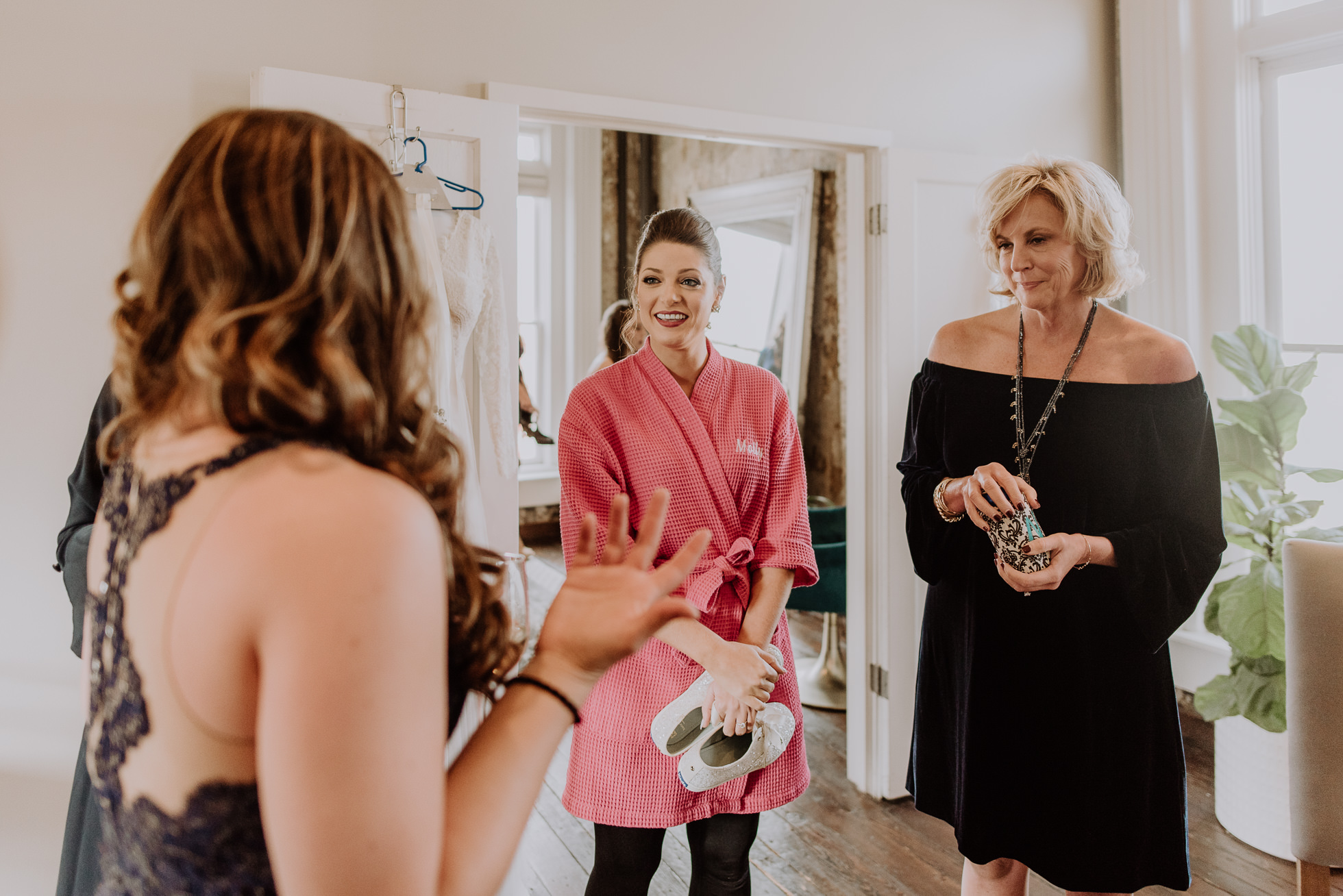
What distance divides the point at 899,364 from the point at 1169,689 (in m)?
1.39

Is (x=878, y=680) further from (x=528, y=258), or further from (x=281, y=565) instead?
(x=528, y=258)

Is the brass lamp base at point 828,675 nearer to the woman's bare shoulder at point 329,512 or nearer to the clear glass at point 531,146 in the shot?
the woman's bare shoulder at point 329,512

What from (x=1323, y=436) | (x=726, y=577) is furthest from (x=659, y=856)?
(x=1323, y=436)

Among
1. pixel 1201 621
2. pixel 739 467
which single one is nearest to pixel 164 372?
pixel 739 467

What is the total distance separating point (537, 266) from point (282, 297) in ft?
20.3

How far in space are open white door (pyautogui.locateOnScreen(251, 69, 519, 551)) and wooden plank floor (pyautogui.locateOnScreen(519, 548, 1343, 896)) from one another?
944 millimetres

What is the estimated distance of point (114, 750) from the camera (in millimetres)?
689

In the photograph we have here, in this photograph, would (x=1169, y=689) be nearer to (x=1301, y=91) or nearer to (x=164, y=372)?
(x=164, y=372)

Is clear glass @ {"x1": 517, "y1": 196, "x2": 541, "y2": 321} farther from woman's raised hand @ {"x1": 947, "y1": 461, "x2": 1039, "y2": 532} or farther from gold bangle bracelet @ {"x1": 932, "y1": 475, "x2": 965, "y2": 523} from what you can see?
woman's raised hand @ {"x1": 947, "y1": 461, "x2": 1039, "y2": 532}

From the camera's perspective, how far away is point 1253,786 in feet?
8.34

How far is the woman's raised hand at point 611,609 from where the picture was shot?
760mm

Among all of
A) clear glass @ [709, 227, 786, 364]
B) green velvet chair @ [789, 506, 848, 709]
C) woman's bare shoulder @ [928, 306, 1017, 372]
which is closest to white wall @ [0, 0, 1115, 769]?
woman's bare shoulder @ [928, 306, 1017, 372]

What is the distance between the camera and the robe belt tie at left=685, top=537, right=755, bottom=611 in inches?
65.9

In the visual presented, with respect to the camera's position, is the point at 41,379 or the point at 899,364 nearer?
the point at 41,379
